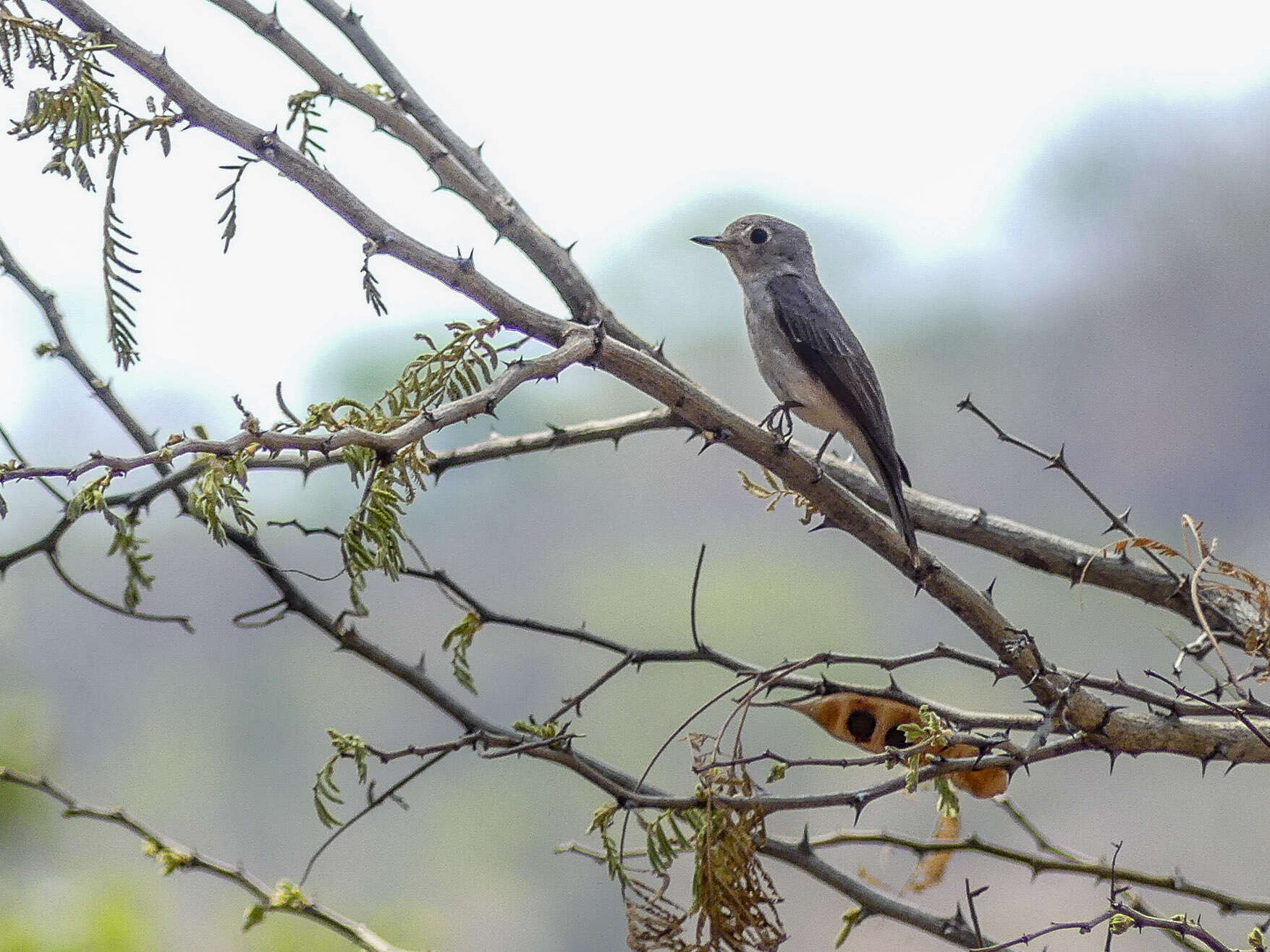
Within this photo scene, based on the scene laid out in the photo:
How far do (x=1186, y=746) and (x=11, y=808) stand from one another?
311cm

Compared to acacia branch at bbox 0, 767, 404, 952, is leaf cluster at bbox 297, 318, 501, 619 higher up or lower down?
higher up

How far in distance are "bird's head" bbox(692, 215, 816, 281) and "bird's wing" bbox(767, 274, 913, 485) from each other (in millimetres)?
96

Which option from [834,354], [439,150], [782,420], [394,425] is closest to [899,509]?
[782,420]

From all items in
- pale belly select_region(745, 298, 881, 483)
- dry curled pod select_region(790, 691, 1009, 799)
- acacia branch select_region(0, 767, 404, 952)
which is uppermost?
pale belly select_region(745, 298, 881, 483)

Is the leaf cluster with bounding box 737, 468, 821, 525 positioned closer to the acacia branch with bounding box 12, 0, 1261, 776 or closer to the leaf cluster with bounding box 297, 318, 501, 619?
the acacia branch with bounding box 12, 0, 1261, 776

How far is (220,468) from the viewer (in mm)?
758

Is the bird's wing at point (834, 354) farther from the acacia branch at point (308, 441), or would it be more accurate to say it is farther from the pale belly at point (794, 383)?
the acacia branch at point (308, 441)

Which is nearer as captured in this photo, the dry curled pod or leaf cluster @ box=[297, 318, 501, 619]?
leaf cluster @ box=[297, 318, 501, 619]

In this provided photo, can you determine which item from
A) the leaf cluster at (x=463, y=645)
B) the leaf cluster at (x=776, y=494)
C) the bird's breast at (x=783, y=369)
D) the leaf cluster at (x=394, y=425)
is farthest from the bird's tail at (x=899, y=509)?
the leaf cluster at (x=394, y=425)

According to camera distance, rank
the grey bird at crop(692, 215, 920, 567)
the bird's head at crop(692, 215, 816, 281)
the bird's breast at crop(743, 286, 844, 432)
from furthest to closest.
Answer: the bird's head at crop(692, 215, 816, 281), the bird's breast at crop(743, 286, 844, 432), the grey bird at crop(692, 215, 920, 567)

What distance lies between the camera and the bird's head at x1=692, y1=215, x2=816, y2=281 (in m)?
2.47

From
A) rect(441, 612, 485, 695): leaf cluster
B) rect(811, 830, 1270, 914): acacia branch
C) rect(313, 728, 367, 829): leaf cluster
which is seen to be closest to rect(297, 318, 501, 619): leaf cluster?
rect(313, 728, 367, 829): leaf cluster

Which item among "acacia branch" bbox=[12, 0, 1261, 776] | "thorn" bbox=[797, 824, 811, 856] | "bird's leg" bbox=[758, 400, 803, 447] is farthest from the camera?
"bird's leg" bbox=[758, 400, 803, 447]

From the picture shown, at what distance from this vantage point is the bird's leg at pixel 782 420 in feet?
5.82
